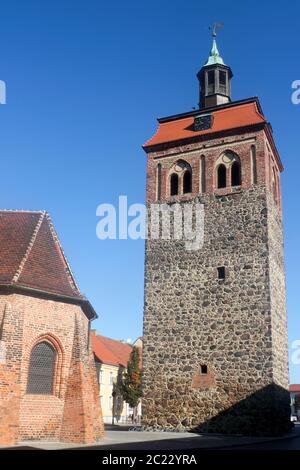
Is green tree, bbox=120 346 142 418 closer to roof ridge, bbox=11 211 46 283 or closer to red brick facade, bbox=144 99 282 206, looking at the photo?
red brick facade, bbox=144 99 282 206

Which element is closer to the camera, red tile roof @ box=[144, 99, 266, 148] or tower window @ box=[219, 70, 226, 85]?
red tile roof @ box=[144, 99, 266, 148]

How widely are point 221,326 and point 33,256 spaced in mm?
9035

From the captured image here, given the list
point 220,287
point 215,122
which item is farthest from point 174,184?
point 220,287

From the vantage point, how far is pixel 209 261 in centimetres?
2269

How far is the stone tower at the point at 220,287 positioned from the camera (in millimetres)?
20562

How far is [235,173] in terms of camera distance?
931 inches

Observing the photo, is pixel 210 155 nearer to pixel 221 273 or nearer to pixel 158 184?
pixel 158 184

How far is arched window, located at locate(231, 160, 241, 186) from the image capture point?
23420 mm

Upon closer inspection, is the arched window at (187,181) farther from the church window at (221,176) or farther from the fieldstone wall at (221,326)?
the church window at (221,176)

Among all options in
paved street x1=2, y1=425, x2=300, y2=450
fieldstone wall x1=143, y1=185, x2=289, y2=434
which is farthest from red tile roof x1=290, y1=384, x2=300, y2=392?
paved street x1=2, y1=425, x2=300, y2=450

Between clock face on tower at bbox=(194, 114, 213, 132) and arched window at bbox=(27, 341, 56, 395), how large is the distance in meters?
13.7

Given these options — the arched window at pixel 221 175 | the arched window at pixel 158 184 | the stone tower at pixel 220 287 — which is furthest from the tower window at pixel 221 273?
the arched window at pixel 158 184
